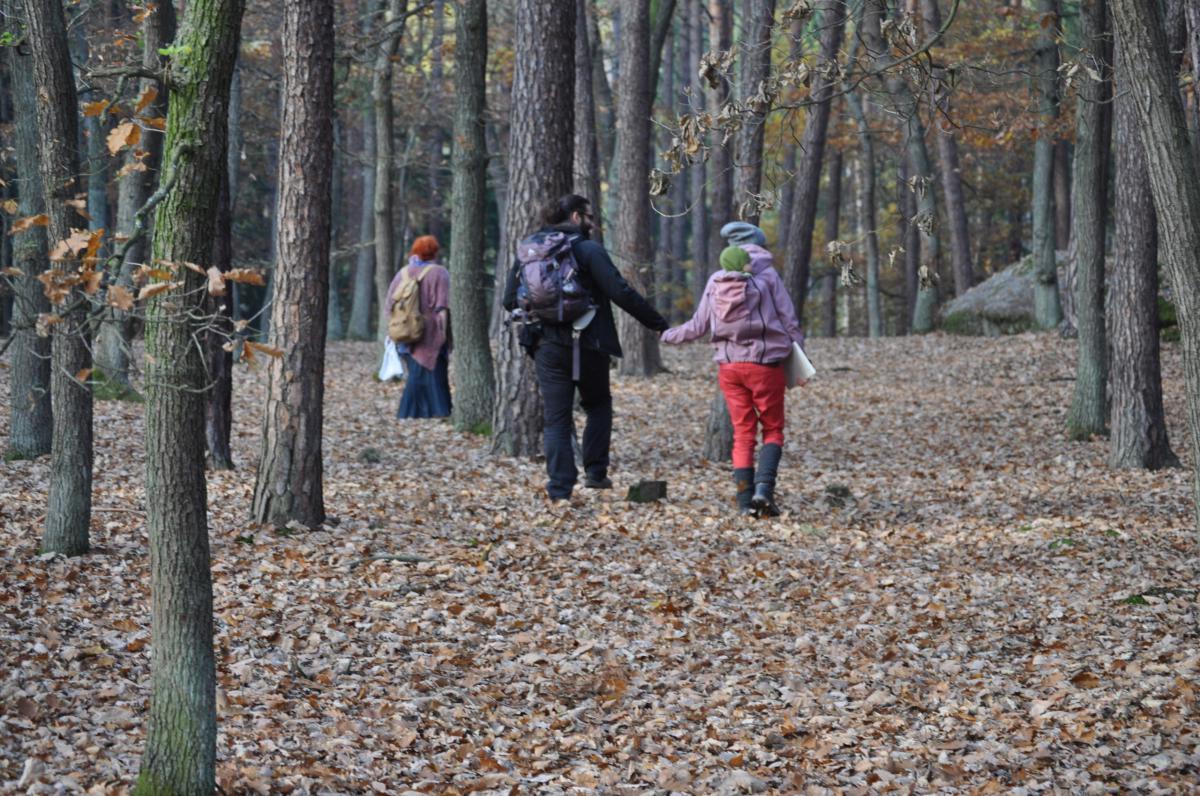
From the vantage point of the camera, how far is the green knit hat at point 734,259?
9.33 metres

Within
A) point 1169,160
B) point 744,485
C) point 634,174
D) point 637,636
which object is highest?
point 634,174

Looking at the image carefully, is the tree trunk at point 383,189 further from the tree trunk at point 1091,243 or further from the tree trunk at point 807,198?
the tree trunk at point 1091,243

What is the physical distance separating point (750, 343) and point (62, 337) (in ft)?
16.1

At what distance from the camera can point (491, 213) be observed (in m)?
38.8

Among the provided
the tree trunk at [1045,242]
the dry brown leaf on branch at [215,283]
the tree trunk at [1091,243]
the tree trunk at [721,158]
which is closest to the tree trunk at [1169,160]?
the dry brown leaf on branch at [215,283]

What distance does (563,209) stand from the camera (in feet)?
31.0

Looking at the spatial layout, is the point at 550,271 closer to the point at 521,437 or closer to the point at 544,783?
the point at 521,437

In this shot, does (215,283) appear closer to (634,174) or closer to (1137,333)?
(1137,333)

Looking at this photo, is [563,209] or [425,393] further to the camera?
[425,393]

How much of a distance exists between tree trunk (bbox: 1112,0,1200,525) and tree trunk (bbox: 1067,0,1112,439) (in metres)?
7.50

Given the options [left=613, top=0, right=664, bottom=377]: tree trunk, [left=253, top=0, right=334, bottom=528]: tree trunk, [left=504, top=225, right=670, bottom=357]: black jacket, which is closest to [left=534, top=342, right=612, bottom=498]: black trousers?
[left=504, top=225, right=670, bottom=357]: black jacket

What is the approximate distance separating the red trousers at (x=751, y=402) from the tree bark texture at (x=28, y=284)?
15.7 ft

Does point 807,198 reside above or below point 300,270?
above

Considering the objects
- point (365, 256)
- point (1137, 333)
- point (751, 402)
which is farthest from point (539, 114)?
point (365, 256)
